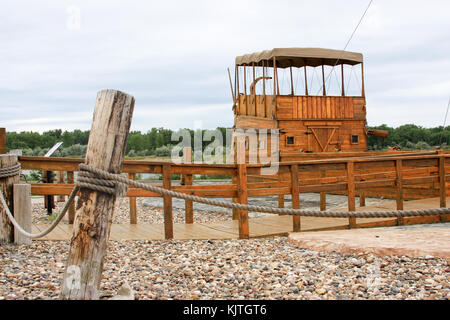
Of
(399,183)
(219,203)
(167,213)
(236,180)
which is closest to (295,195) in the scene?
(236,180)

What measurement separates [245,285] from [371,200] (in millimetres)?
10416

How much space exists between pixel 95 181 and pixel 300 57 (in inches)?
693

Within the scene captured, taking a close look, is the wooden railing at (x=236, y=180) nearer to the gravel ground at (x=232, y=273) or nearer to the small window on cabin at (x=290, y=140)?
the gravel ground at (x=232, y=273)

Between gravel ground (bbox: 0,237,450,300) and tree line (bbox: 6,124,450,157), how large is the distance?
105ft

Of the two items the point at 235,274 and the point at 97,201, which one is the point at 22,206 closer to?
the point at 235,274

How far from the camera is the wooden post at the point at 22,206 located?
610 centimetres

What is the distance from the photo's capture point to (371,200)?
46.0 ft

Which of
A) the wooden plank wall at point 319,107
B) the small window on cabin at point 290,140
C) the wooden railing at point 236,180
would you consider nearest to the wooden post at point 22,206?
the wooden railing at point 236,180

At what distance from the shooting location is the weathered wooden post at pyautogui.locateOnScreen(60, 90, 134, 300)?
3.25 m

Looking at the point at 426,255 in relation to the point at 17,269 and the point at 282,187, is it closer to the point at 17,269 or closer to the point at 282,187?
the point at 282,187

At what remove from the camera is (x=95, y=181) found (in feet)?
10.6

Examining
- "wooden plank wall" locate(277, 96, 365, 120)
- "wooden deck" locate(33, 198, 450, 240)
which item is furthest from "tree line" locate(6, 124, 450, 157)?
"wooden deck" locate(33, 198, 450, 240)

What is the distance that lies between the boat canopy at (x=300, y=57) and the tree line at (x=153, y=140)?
19329 millimetres
